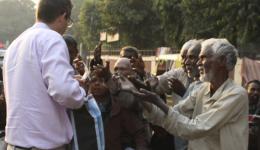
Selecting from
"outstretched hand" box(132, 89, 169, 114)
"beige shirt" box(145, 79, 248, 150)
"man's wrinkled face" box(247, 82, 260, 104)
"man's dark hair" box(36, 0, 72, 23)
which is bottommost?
"man's wrinkled face" box(247, 82, 260, 104)

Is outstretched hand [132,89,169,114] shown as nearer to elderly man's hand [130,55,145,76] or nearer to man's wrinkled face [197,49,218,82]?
man's wrinkled face [197,49,218,82]

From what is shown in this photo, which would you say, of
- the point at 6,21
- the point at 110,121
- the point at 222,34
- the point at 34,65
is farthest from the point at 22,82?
the point at 6,21

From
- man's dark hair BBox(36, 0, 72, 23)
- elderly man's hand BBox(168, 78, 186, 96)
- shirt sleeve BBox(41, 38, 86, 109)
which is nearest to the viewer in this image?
shirt sleeve BBox(41, 38, 86, 109)

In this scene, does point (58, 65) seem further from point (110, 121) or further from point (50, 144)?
point (110, 121)

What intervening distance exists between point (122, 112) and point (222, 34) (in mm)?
16062

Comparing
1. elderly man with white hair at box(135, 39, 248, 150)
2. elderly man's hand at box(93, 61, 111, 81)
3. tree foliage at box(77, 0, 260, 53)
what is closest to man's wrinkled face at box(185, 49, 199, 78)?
elderly man with white hair at box(135, 39, 248, 150)

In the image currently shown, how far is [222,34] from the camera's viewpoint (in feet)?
63.8

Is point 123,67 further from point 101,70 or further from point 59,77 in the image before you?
point 59,77

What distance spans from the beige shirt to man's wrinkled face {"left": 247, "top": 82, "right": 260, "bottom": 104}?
2291mm

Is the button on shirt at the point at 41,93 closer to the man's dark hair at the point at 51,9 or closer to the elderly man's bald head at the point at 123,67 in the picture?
the man's dark hair at the point at 51,9

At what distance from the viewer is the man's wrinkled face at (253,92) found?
557 centimetres

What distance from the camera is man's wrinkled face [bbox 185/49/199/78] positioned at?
178 inches

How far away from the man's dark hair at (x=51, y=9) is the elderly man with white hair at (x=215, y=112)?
656 mm

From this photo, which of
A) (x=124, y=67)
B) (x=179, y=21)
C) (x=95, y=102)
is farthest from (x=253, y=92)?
(x=179, y=21)
